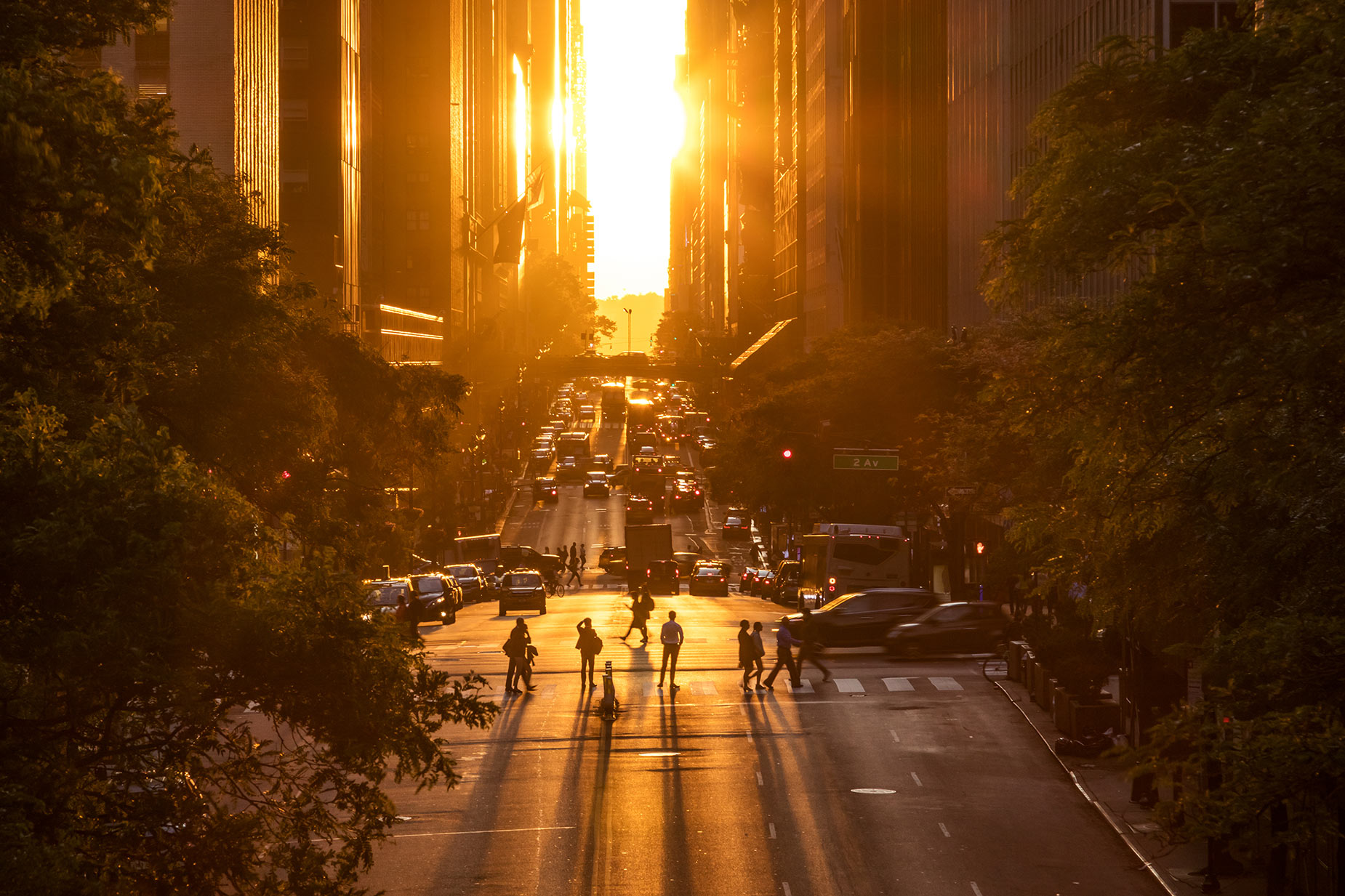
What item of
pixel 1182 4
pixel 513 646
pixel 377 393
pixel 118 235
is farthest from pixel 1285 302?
pixel 1182 4

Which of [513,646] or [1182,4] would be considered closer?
[513,646]

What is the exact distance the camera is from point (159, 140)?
671 inches

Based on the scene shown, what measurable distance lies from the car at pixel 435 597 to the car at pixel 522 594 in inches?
105

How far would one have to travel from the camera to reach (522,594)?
61.9m

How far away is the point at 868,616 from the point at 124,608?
35356 millimetres

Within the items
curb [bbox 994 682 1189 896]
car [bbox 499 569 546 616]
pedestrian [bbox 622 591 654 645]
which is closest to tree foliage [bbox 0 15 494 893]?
curb [bbox 994 682 1189 896]

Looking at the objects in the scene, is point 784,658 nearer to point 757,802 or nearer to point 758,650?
point 758,650

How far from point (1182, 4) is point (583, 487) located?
86778 millimetres

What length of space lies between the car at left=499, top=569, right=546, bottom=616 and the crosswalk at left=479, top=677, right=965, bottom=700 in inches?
904

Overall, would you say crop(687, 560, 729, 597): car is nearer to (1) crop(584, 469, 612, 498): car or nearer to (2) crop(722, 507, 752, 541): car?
(2) crop(722, 507, 752, 541): car

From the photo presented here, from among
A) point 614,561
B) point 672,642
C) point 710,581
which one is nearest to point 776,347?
point 614,561

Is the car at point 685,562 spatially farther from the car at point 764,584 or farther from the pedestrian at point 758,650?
the pedestrian at point 758,650

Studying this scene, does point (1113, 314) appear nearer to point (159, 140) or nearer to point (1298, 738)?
point (1298, 738)

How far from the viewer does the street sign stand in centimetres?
5853
